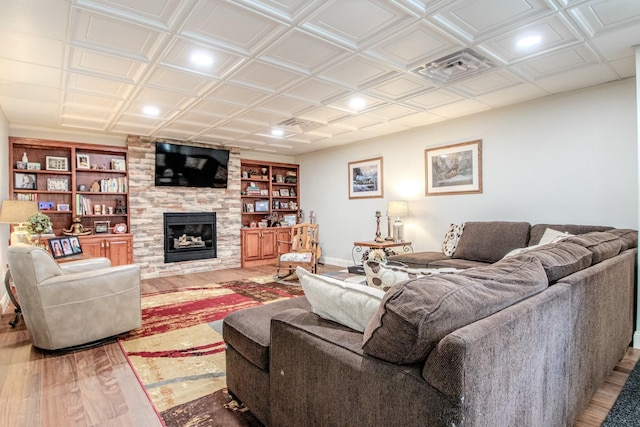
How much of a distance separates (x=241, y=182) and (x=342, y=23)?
5.21 m

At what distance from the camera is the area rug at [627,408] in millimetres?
1774

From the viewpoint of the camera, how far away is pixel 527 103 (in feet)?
13.5

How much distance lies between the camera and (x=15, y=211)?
3.61m

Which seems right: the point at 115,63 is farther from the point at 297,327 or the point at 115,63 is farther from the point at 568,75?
the point at 568,75

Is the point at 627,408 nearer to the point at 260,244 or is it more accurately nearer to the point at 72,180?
the point at 260,244

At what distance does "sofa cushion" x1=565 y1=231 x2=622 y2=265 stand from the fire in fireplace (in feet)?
18.7

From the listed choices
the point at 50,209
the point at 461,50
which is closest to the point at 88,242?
the point at 50,209

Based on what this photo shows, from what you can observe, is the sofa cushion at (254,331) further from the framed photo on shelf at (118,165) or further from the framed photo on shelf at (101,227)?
the framed photo on shelf at (118,165)

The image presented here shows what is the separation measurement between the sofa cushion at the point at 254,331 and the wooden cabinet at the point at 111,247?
14.1ft

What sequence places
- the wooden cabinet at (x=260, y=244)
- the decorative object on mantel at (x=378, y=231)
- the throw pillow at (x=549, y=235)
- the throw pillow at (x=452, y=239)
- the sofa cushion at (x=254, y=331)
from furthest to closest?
the wooden cabinet at (x=260, y=244) → the decorative object on mantel at (x=378, y=231) → the throw pillow at (x=452, y=239) → the throw pillow at (x=549, y=235) → the sofa cushion at (x=254, y=331)

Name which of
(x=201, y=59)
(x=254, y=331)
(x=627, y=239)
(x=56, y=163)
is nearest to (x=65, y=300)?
(x=254, y=331)

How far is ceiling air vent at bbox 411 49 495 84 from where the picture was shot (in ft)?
9.48

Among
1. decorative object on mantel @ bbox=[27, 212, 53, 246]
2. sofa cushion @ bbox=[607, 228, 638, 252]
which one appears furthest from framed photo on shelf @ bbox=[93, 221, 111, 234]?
sofa cushion @ bbox=[607, 228, 638, 252]

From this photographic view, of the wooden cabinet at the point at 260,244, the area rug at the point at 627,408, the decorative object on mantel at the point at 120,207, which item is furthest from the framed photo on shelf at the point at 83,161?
the area rug at the point at 627,408
